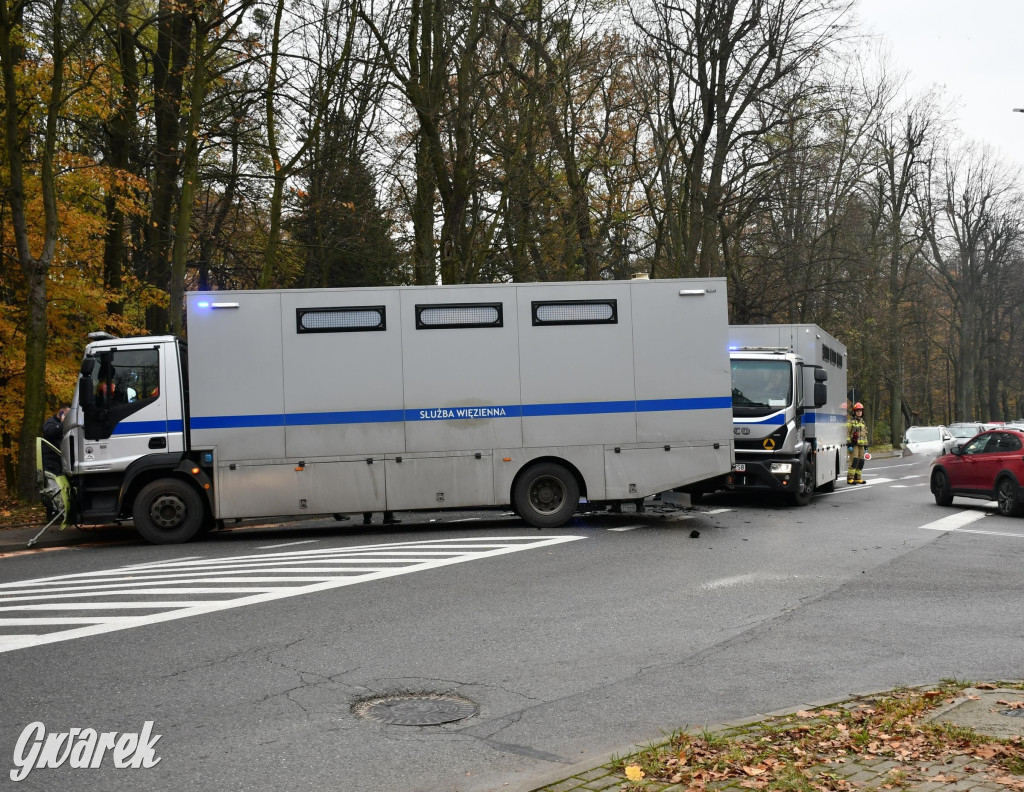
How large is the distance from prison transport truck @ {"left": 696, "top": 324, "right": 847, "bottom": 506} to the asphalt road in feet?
14.3

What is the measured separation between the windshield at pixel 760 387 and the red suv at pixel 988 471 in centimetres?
378

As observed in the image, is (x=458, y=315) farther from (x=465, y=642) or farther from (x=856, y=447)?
(x=856, y=447)

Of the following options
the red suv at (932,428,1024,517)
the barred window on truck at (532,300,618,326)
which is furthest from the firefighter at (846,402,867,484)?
the barred window on truck at (532,300,618,326)

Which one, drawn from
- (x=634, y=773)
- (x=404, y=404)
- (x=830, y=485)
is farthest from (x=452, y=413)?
(x=830, y=485)

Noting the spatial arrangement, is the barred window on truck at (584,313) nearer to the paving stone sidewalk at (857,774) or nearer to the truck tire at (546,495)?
the truck tire at (546,495)

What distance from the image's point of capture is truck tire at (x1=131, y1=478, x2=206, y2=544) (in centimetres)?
1412

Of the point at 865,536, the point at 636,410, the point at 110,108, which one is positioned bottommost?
the point at 865,536

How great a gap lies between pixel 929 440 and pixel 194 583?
41.1 metres

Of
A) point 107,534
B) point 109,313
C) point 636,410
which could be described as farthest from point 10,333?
point 636,410

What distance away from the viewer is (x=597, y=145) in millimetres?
30641

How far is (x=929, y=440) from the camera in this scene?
45.4 metres

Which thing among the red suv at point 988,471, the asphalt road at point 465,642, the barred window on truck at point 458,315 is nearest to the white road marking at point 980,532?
the asphalt road at point 465,642

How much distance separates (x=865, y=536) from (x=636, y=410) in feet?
12.2

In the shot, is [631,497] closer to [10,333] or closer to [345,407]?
[345,407]
